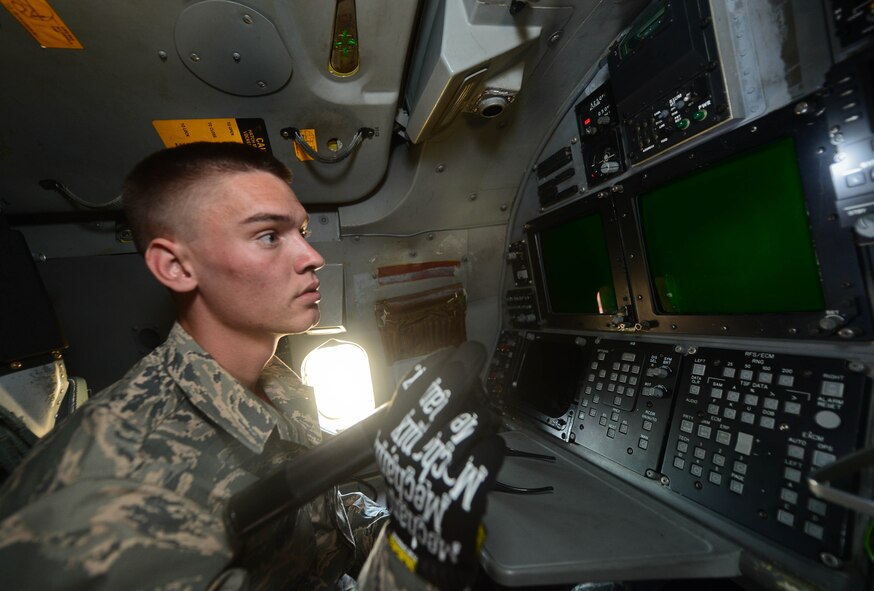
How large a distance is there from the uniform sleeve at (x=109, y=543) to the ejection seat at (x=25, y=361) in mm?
1025

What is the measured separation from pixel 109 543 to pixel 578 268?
1.95m

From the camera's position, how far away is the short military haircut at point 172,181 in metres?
1.24

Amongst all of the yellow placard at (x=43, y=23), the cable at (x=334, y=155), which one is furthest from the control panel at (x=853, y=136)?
the yellow placard at (x=43, y=23)

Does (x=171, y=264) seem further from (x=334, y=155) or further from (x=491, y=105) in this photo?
(x=491, y=105)

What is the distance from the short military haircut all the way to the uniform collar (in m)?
0.40

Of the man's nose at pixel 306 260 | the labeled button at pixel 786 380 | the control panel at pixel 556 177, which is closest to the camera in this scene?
the labeled button at pixel 786 380

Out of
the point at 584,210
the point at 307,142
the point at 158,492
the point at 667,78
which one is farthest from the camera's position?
the point at 584,210

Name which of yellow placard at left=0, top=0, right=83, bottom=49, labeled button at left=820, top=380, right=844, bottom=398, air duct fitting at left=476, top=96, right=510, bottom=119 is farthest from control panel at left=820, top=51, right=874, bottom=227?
yellow placard at left=0, top=0, right=83, bottom=49

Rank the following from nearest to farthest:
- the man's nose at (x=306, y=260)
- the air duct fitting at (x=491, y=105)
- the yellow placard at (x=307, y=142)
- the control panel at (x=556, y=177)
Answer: the man's nose at (x=306, y=260), the air duct fitting at (x=491, y=105), the yellow placard at (x=307, y=142), the control panel at (x=556, y=177)

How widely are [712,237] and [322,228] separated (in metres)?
1.93

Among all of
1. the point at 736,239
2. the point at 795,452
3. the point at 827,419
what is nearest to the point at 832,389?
the point at 827,419

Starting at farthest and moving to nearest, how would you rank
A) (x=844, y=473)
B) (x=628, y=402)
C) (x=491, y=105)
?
1. (x=491, y=105)
2. (x=628, y=402)
3. (x=844, y=473)

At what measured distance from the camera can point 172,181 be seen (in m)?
1.26

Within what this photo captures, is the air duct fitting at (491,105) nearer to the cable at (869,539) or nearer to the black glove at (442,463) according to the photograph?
the black glove at (442,463)
